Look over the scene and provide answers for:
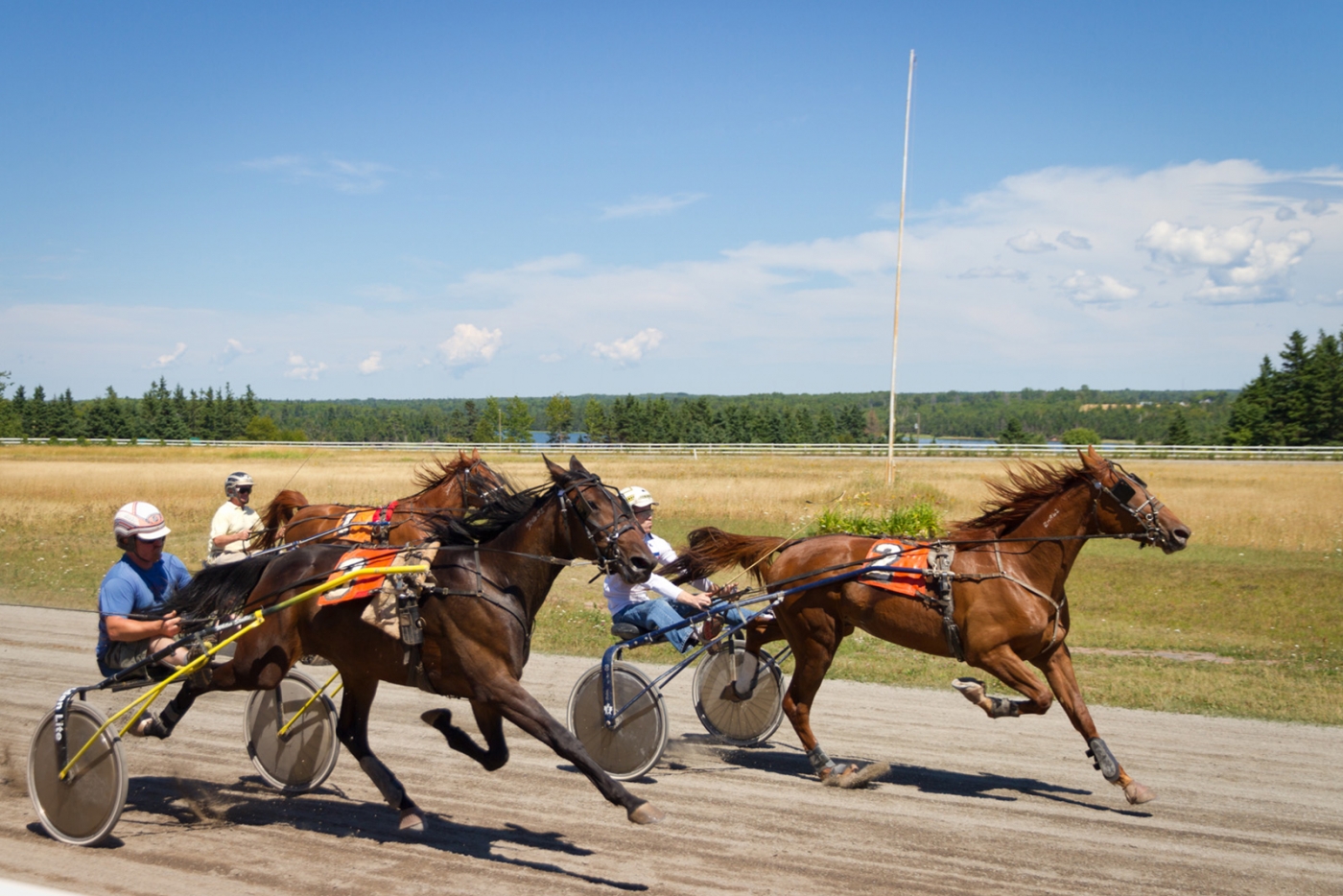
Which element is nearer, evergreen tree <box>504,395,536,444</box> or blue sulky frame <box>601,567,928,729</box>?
blue sulky frame <box>601,567,928,729</box>

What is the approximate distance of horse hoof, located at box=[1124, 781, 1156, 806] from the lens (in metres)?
6.06

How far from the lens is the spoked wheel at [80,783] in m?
5.36

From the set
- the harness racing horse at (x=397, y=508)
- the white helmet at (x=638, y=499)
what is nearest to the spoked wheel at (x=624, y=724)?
the white helmet at (x=638, y=499)

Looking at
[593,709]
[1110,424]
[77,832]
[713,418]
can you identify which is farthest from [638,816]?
[1110,424]

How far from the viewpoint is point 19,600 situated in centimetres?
1501

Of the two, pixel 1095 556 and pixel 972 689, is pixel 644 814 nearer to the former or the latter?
pixel 972 689

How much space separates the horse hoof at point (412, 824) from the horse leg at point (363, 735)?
7cm

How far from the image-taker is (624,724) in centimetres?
684

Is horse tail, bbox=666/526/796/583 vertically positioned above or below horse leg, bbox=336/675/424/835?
above

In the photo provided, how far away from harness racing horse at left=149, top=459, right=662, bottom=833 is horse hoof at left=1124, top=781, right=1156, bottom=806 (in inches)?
120

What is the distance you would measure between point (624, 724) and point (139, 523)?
3.27 m

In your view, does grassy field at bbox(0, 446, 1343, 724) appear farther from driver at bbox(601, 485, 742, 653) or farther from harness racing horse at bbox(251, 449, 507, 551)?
driver at bbox(601, 485, 742, 653)

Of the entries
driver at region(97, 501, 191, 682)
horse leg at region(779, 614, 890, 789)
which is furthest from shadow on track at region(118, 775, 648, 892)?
horse leg at region(779, 614, 890, 789)

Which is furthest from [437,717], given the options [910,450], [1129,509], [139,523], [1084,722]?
[910,450]
